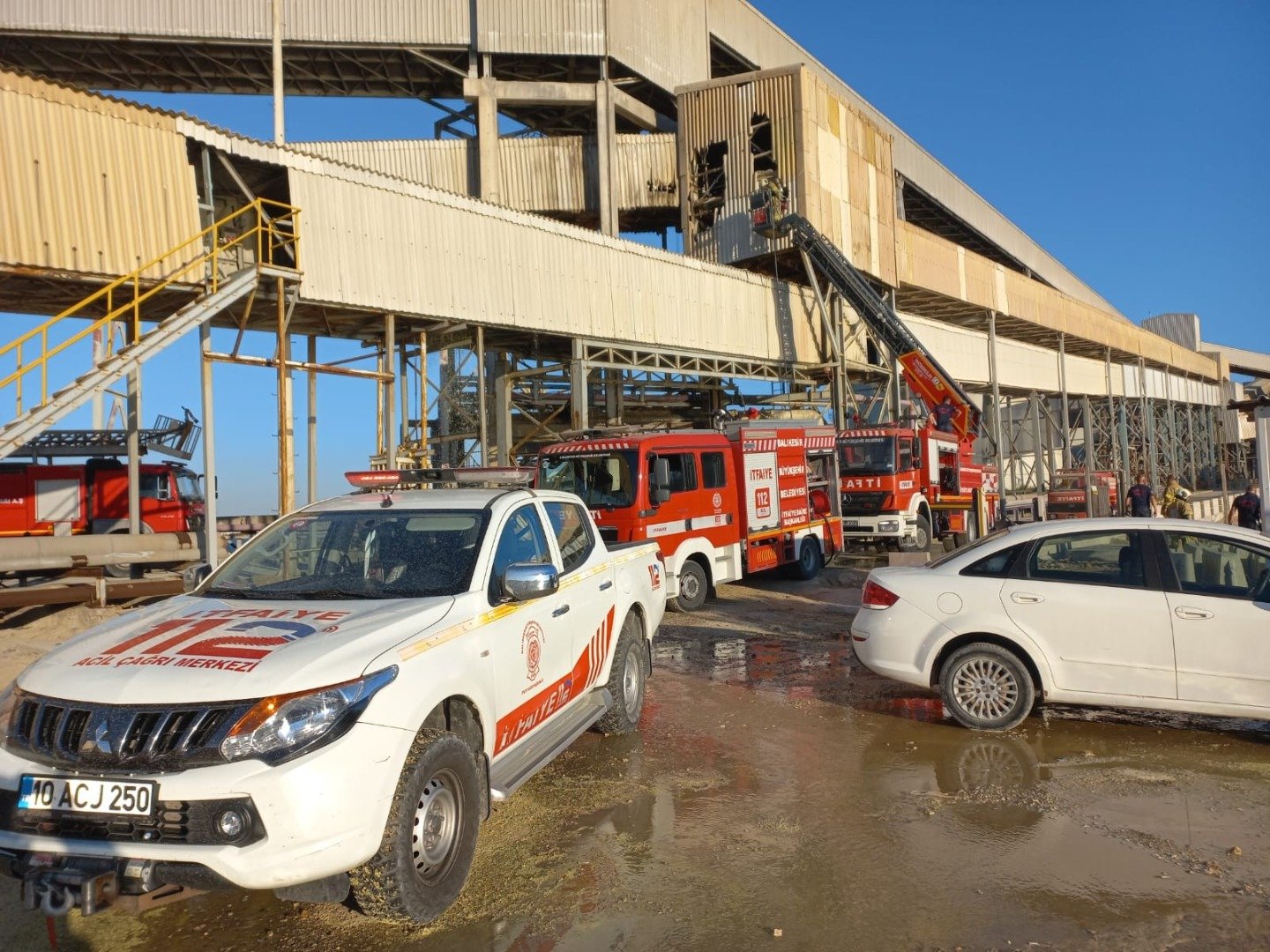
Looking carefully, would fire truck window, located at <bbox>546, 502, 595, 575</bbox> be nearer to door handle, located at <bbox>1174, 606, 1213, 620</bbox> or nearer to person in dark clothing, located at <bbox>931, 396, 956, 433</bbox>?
door handle, located at <bbox>1174, 606, 1213, 620</bbox>

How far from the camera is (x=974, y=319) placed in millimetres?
38156

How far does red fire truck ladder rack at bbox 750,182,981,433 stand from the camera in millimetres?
25359

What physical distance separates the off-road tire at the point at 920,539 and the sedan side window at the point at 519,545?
1430 centimetres

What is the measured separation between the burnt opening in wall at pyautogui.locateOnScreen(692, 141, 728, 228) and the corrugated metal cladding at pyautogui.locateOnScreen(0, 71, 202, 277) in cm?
1755

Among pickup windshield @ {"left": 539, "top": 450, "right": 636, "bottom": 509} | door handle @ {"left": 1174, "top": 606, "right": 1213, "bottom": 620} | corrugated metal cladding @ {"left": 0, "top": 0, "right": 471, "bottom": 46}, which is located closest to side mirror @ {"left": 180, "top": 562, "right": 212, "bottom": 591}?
door handle @ {"left": 1174, "top": 606, "right": 1213, "bottom": 620}

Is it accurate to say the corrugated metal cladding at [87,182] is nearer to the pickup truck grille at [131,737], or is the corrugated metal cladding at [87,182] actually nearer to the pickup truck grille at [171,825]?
the pickup truck grille at [131,737]

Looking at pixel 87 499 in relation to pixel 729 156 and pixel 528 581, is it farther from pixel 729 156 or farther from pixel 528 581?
pixel 729 156

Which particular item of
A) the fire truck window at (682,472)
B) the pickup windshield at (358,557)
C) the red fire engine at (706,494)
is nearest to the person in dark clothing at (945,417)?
the red fire engine at (706,494)

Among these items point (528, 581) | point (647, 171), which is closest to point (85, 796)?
point (528, 581)

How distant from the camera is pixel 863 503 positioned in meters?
18.3

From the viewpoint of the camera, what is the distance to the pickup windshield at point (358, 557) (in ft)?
14.2

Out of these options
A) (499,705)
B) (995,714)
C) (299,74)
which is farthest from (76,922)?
(299,74)

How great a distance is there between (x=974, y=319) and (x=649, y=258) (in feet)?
71.2

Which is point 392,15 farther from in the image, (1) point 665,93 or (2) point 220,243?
(2) point 220,243
